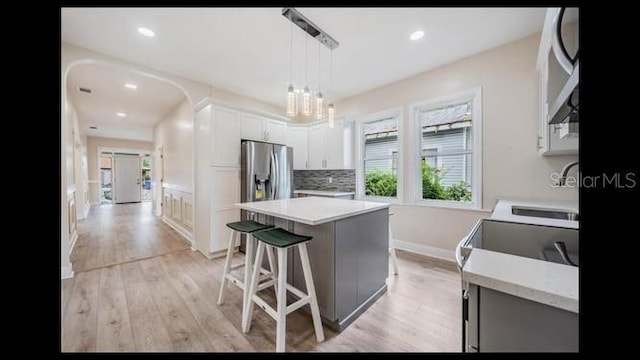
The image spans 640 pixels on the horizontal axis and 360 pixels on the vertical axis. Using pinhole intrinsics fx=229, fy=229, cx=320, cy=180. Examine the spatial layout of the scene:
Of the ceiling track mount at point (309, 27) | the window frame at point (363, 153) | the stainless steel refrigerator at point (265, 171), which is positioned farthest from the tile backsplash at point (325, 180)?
the ceiling track mount at point (309, 27)

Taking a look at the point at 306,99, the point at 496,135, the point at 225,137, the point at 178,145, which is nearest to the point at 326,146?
the point at 225,137

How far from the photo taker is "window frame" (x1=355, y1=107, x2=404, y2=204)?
3.49 m

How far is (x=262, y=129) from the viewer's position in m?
3.76

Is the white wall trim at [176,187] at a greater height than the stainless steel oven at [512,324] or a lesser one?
greater

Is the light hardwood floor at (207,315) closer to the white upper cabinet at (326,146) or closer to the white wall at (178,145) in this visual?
the white wall at (178,145)

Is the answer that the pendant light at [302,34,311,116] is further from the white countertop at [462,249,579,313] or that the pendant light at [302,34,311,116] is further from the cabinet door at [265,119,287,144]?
the white countertop at [462,249,579,313]

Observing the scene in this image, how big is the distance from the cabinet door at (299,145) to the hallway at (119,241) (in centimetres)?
238

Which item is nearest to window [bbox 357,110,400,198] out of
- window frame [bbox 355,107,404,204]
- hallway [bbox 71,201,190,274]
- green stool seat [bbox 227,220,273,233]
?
window frame [bbox 355,107,404,204]

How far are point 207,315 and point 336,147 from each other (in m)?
3.06

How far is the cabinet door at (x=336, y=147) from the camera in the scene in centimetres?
405

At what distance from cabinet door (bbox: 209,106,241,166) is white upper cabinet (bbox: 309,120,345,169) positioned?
1.49m

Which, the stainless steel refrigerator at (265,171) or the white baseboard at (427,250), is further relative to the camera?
the stainless steel refrigerator at (265,171)
